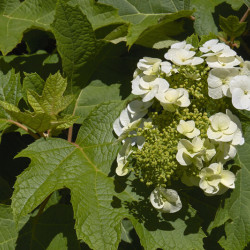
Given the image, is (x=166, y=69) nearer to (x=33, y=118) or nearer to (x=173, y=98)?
(x=173, y=98)

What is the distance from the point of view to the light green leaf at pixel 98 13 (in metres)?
2.21

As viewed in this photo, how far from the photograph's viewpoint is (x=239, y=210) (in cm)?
190

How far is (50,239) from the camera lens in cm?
218

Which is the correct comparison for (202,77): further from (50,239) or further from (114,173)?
(50,239)

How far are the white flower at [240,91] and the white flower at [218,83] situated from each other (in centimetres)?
3

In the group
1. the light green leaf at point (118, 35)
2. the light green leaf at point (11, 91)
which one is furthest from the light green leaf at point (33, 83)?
the light green leaf at point (118, 35)

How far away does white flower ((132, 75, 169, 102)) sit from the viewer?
1713 mm

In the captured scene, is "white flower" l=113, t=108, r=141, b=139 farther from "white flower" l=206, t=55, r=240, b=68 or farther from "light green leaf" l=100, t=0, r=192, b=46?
"light green leaf" l=100, t=0, r=192, b=46

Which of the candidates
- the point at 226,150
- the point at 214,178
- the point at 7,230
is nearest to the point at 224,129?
the point at 226,150

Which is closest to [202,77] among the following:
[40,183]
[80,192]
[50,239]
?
[80,192]

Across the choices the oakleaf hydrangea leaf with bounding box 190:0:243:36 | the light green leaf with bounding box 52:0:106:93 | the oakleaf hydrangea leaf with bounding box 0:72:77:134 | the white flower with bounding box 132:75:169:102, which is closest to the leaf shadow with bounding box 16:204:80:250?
the oakleaf hydrangea leaf with bounding box 0:72:77:134

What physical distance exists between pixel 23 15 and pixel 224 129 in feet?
4.50

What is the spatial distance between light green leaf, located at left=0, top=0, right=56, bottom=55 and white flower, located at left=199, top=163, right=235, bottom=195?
125 cm

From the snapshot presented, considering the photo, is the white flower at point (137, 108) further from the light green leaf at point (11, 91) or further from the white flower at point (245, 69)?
the light green leaf at point (11, 91)
